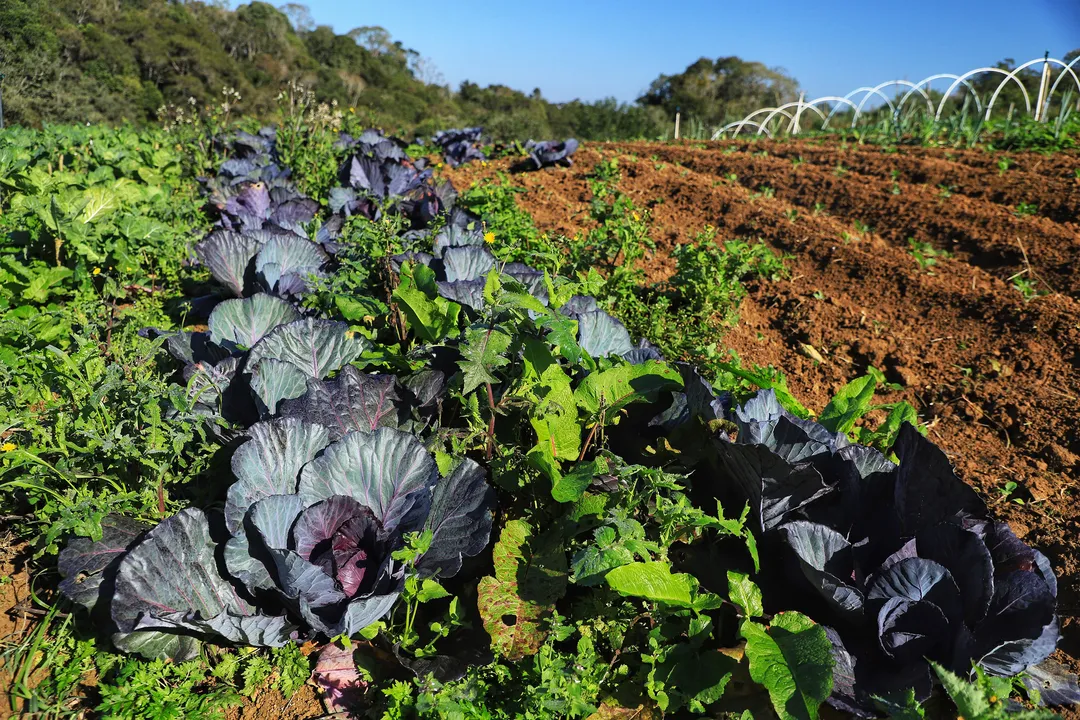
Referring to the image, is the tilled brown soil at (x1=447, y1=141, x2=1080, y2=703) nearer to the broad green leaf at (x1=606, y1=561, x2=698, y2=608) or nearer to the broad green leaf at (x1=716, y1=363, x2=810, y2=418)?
the broad green leaf at (x1=716, y1=363, x2=810, y2=418)

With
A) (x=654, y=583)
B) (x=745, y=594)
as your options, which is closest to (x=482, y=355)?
(x=654, y=583)

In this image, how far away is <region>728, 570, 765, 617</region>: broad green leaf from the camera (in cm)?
162

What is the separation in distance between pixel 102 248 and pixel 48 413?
184cm

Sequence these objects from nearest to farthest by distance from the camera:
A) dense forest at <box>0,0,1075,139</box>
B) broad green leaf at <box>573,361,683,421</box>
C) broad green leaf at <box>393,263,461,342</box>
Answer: broad green leaf at <box>573,361,683,421</box> < broad green leaf at <box>393,263,461,342</box> < dense forest at <box>0,0,1075,139</box>

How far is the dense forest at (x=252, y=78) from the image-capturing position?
11.0 m

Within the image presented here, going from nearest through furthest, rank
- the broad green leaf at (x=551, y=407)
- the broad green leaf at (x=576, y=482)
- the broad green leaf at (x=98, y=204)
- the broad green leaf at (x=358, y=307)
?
1. the broad green leaf at (x=576, y=482)
2. the broad green leaf at (x=551, y=407)
3. the broad green leaf at (x=358, y=307)
4. the broad green leaf at (x=98, y=204)

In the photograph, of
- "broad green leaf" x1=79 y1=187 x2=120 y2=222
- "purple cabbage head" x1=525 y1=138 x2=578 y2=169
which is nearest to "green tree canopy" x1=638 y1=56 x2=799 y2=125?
"purple cabbage head" x1=525 y1=138 x2=578 y2=169

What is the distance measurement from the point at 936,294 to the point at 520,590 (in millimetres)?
3115

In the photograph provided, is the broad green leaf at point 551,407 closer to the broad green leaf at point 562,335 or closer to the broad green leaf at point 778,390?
the broad green leaf at point 562,335

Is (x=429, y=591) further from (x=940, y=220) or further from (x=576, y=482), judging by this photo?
(x=940, y=220)

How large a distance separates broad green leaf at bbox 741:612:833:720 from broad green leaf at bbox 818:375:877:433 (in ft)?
2.47

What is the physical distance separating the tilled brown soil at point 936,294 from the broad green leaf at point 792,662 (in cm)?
77

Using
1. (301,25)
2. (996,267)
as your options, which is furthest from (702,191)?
(301,25)

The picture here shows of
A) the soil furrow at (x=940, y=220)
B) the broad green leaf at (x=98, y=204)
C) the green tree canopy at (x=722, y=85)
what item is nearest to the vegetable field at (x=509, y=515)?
the soil furrow at (x=940, y=220)
